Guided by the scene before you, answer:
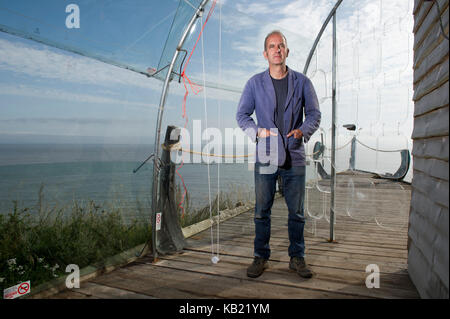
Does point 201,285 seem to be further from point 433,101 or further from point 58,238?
point 433,101

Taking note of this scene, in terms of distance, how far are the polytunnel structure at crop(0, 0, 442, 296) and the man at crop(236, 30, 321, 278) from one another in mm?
607

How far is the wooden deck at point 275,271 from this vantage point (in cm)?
180

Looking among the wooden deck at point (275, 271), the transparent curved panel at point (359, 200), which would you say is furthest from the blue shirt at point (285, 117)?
the transparent curved panel at point (359, 200)

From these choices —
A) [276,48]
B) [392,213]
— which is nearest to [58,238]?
[276,48]

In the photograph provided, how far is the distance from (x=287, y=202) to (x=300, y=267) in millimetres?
479

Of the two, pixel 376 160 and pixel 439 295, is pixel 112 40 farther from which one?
pixel 376 160

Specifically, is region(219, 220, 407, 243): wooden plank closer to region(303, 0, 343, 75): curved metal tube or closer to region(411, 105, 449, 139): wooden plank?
region(411, 105, 449, 139): wooden plank

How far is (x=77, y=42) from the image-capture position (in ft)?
6.34

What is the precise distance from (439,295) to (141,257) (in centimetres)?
212

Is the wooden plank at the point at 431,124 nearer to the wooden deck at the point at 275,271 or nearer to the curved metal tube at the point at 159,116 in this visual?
the wooden deck at the point at 275,271

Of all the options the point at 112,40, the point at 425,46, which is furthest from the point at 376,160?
the point at 112,40

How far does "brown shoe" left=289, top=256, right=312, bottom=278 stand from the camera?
1.99m

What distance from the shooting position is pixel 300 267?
6.70ft
